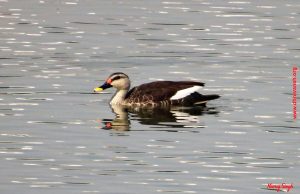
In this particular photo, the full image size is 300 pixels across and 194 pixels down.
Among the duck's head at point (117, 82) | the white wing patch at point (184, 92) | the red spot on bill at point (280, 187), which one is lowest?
the red spot on bill at point (280, 187)

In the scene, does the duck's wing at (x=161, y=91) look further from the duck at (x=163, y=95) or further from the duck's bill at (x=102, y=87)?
the duck's bill at (x=102, y=87)

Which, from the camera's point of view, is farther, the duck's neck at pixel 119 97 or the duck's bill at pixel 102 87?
the duck's bill at pixel 102 87

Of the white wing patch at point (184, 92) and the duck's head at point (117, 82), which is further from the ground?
the duck's head at point (117, 82)

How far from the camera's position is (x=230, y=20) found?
42.3 meters

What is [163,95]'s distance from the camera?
29.8 m

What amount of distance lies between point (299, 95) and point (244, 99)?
1333mm

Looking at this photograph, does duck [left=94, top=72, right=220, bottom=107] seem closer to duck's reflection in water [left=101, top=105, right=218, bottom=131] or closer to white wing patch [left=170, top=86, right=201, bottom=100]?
white wing patch [left=170, top=86, right=201, bottom=100]

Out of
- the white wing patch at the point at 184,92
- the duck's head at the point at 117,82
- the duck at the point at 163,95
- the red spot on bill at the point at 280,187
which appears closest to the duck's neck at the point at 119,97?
the duck at the point at 163,95

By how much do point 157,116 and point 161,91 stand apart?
1.35 meters

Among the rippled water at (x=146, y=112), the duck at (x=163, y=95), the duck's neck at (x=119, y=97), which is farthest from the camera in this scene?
the duck's neck at (x=119, y=97)

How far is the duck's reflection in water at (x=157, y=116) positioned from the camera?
26.7 meters

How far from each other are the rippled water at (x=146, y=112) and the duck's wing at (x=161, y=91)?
22.3 inches

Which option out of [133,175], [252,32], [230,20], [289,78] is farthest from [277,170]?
[230,20]

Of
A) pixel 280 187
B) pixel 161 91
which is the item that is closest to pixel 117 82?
pixel 161 91
